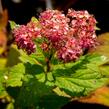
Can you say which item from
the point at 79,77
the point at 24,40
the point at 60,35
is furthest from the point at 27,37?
the point at 79,77

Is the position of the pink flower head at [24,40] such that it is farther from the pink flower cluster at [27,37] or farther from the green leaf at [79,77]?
the green leaf at [79,77]

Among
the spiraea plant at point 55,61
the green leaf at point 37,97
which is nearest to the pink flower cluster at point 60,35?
the spiraea plant at point 55,61

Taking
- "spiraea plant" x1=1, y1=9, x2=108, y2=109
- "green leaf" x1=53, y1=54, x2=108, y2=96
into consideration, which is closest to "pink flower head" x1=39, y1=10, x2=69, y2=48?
"spiraea plant" x1=1, y1=9, x2=108, y2=109

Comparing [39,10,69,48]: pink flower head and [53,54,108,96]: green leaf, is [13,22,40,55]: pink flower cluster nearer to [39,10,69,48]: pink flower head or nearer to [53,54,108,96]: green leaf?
[39,10,69,48]: pink flower head

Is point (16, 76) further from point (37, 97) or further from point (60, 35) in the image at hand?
point (60, 35)

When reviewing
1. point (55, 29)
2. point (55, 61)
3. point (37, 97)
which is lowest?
point (37, 97)

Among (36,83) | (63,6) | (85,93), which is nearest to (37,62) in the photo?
(36,83)
